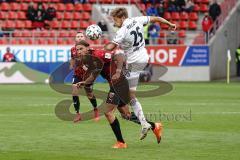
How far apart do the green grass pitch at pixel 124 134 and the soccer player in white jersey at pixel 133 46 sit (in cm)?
62

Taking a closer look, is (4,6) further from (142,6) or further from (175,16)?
(175,16)

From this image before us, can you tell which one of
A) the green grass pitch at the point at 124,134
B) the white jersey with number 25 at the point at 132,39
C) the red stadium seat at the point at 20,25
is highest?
the red stadium seat at the point at 20,25

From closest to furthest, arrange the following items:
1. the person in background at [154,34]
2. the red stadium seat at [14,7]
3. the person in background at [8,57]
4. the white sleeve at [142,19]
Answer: the white sleeve at [142,19] < the person in background at [8,57] < the person in background at [154,34] < the red stadium seat at [14,7]

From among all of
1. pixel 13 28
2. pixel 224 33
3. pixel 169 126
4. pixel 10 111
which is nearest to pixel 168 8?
pixel 224 33

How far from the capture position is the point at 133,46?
1310 centimetres

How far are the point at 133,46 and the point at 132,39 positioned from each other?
191 mm

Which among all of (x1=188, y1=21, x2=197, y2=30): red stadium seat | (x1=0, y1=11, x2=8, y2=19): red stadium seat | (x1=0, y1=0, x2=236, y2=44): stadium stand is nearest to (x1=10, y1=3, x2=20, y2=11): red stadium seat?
(x1=0, y1=0, x2=236, y2=44): stadium stand

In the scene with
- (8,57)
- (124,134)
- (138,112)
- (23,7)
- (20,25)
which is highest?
(23,7)

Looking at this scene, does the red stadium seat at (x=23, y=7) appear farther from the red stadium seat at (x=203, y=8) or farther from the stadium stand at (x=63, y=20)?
the red stadium seat at (x=203, y=8)

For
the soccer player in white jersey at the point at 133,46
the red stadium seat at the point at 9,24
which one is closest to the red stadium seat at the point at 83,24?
the red stadium seat at the point at 9,24

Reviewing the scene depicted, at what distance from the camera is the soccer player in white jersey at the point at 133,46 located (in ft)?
41.8

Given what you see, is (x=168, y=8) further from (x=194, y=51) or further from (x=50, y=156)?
(x=50, y=156)

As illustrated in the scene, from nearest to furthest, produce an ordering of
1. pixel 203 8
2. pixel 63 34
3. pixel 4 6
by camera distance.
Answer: pixel 63 34 < pixel 4 6 < pixel 203 8

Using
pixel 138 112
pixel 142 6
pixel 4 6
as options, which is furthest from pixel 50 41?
pixel 138 112
